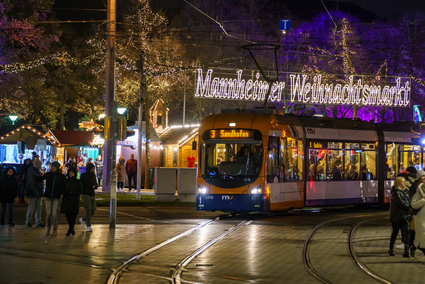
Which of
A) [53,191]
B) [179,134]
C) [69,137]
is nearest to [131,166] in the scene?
[179,134]

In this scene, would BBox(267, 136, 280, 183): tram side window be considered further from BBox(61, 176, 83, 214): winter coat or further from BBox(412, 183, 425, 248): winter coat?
BBox(412, 183, 425, 248): winter coat

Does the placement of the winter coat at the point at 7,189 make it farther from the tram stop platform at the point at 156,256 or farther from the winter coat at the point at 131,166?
the winter coat at the point at 131,166

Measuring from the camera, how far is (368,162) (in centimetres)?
2245

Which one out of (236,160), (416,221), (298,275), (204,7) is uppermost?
(204,7)

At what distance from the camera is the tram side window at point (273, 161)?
59.2 feet

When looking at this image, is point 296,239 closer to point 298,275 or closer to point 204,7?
point 298,275

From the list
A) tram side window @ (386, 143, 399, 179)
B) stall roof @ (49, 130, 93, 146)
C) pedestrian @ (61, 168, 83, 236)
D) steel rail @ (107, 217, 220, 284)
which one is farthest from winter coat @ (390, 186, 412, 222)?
stall roof @ (49, 130, 93, 146)

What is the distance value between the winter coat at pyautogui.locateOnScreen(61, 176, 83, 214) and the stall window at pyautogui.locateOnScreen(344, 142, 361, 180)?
10.9 meters

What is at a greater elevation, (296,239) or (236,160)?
(236,160)

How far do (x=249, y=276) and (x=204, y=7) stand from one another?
44.8 metres

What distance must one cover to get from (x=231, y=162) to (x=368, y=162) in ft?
21.8

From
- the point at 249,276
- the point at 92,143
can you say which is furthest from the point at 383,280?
the point at 92,143

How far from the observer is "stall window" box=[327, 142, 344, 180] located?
2116 centimetres

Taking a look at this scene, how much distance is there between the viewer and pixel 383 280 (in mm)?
9008
